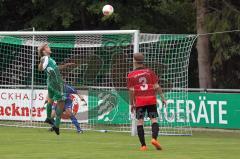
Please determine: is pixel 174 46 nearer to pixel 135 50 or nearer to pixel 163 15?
pixel 135 50

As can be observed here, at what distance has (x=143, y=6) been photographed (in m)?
35.7

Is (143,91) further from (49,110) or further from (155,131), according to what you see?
(49,110)

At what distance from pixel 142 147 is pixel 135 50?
5551mm

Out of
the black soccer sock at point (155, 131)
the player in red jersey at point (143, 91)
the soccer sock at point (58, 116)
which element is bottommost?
the black soccer sock at point (155, 131)

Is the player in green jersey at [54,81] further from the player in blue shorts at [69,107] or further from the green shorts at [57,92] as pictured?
the player in blue shorts at [69,107]

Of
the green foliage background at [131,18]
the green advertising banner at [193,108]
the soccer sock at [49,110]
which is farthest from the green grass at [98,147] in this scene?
the green foliage background at [131,18]

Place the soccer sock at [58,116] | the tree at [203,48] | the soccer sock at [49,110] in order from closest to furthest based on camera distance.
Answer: the soccer sock at [58,116] → the soccer sock at [49,110] → the tree at [203,48]

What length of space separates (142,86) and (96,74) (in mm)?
8563

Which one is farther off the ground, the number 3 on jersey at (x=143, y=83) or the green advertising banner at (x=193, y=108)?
the number 3 on jersey at (x=143, y=83)

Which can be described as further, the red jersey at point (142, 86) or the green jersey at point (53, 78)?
the green jersey at point (53, 78)

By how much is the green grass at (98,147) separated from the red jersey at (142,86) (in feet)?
3.23

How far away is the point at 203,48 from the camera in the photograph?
29750 mm

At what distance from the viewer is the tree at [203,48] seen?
29516mm

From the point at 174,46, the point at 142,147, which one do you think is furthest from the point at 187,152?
the point at 174,46
